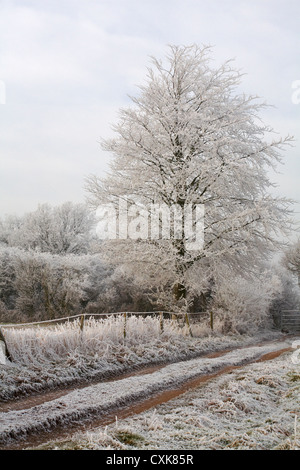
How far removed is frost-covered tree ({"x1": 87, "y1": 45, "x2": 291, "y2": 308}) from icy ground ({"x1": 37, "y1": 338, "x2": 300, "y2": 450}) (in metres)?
8.16

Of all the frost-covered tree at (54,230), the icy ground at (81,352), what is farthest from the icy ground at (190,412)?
the frost-covered tree at (54,230)

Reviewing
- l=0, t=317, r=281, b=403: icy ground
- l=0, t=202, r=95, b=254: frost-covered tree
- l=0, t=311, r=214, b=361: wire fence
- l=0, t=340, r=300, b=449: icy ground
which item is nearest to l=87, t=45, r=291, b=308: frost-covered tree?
l=0, t=311, r=214, b=361: wire fence

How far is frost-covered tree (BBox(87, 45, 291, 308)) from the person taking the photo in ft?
48.9

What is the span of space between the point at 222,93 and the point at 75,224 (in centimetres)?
2463

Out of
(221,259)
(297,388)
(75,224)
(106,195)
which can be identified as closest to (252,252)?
(221,259)

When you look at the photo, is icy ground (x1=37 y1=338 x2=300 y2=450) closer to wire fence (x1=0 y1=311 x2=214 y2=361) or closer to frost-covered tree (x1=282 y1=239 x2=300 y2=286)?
wire fence (x1=0 y1=311 x2=214 y2=361)

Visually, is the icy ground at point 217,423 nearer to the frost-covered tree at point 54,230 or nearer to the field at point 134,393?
the field at point 134,393

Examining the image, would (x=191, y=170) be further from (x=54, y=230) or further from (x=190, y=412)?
(x=54, y=230)

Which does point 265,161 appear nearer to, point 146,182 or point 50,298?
point 146,182

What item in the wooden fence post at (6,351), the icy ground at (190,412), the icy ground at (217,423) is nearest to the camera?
the icy ground at (217,423)

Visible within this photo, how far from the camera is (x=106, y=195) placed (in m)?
16.3

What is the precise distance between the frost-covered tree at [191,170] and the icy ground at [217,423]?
26.8 ft

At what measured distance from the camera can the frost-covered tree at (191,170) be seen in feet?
48.9

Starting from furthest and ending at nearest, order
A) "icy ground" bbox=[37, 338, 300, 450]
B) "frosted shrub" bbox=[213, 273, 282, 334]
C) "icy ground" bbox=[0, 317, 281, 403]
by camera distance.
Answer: "frosted shrub" bbox=[213, 273, 282, 334] < "icy ground" bbox=[0, 317, 281, 403] < "icy ground" bbox=[37, 338, 300, 450]
